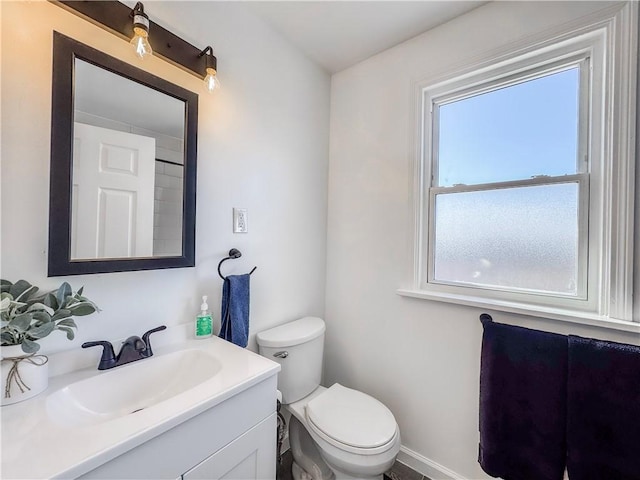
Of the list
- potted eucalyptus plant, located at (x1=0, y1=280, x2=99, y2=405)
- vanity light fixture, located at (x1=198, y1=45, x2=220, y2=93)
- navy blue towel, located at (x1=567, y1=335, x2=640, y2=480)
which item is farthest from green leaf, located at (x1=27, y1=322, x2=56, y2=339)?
navy blue towel, located at (x1=567, y1=335, x2=640, y2=480)

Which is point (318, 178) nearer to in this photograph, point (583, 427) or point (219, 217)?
point (219, 217)

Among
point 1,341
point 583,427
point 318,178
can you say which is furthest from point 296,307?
point 583,427

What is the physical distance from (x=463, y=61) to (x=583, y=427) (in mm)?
1611

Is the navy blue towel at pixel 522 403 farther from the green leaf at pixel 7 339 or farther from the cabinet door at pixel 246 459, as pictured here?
the green leaf at pixel 7 339

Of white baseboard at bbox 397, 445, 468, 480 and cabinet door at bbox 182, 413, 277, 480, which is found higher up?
cabinet door at bbox 182, 413, 277, 480

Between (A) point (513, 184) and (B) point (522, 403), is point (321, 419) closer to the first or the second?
(B) point (522, 403)

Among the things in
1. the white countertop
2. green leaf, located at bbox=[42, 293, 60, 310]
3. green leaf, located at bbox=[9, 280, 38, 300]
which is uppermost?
green leaf, located at bbox=[9, 280, 38, 300]

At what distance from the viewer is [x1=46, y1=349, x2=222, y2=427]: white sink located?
30.1 inches

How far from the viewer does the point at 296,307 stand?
5.49 feet

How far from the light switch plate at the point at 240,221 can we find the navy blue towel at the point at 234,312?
0.23 meters

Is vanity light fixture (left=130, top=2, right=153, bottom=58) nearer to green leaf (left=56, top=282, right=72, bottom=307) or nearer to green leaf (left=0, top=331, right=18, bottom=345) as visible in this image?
green leaf (left=56, top=282, right=72, bottom=307)

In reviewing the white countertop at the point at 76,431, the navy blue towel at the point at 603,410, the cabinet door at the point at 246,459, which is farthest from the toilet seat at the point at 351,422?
the navy blue towel at the point at 603,410

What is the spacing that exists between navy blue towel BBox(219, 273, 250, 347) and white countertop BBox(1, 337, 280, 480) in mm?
345

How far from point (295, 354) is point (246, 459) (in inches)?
A: 21.4
